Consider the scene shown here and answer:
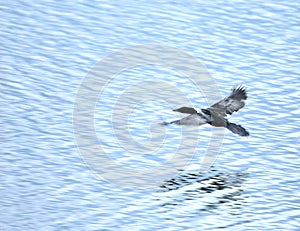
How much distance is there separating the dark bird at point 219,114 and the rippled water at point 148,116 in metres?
1.98

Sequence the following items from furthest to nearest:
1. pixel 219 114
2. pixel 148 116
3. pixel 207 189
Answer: pixel 148 116 < pixel 219 114 < pixel 207 189

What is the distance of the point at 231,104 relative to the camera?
41.6m

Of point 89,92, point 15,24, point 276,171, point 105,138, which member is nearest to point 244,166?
point 276,171

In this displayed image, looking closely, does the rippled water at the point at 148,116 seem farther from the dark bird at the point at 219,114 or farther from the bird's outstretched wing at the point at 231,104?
the bird's outstretched wing at the point at 231,104

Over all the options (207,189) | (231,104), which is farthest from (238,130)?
(207,189)

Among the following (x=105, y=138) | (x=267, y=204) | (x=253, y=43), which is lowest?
(x=267, y=204)

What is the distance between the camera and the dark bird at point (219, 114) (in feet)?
132

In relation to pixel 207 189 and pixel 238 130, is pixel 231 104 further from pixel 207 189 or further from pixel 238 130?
pixel 207 189

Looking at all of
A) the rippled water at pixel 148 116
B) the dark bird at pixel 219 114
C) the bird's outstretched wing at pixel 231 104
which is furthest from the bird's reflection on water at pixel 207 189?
the bird's outstretched wing at pixel 231 104

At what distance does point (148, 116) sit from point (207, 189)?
22.9ft

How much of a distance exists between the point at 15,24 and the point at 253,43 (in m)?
11.6

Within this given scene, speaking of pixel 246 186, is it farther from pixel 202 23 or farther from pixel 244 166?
pixel 202 23

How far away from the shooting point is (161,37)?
54.7m

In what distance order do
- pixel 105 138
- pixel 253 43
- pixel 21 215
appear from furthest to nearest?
pixel 253 43 → pixel 105 138 → pixel 21 215
